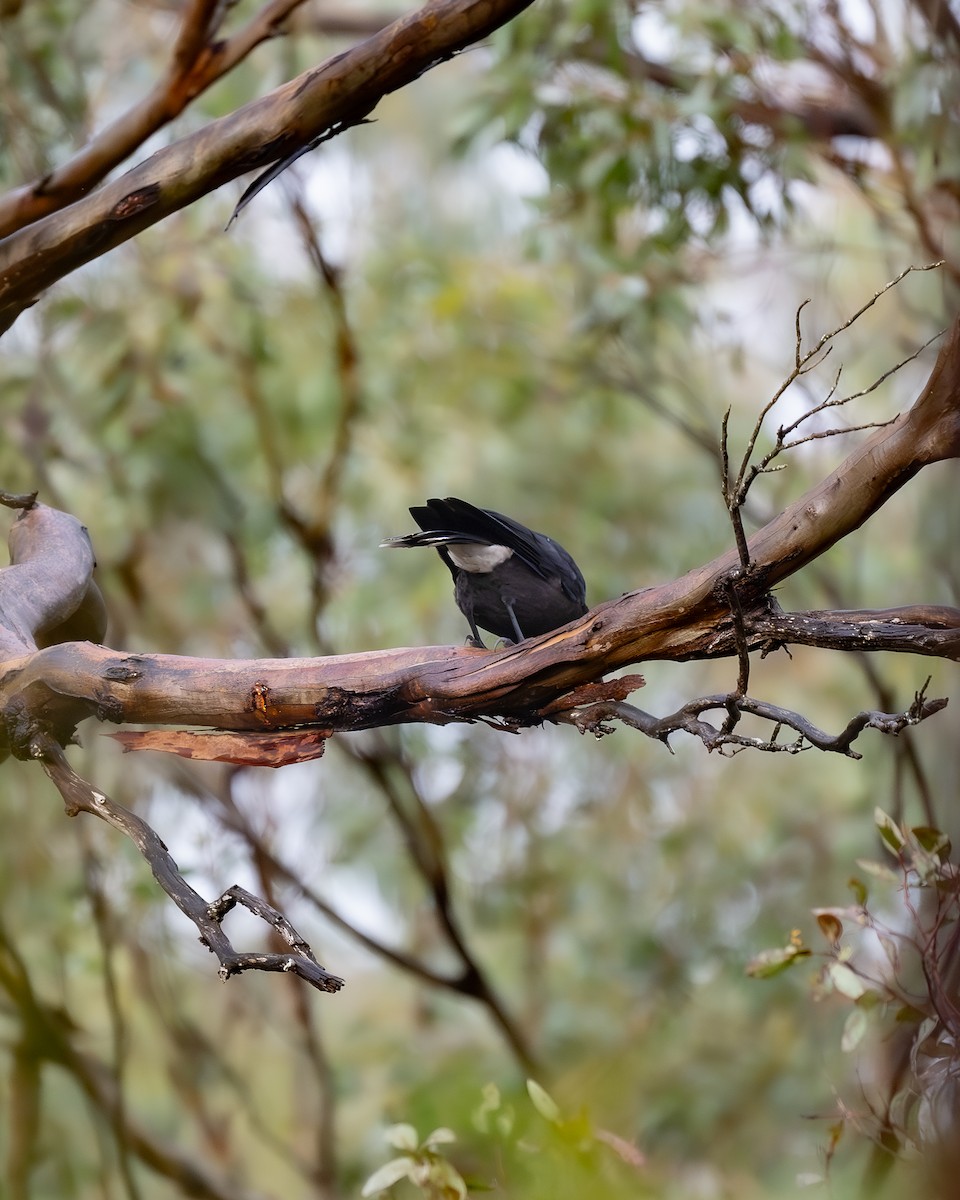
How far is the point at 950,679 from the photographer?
5.82 meters

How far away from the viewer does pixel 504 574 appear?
11.2ft

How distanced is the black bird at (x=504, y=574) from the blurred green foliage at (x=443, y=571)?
1.46m

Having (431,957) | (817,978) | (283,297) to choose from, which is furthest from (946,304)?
(431,957)

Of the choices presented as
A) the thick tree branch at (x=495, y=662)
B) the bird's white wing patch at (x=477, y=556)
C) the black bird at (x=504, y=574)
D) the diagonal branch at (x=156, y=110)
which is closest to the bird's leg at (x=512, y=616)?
the black bird at (x=504, y=574)

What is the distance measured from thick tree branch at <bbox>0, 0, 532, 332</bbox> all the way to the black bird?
0.93 metres

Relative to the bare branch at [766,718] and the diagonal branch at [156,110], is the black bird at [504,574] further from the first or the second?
the diagonal branch at [156,110]

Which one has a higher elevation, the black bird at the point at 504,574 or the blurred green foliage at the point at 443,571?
the blurred green foliage at the point at 443,571

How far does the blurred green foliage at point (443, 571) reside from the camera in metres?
5.72

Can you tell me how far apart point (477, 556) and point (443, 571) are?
456cm

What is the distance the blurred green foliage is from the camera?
5723 mm

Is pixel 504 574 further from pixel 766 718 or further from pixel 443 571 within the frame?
pixel 443 571

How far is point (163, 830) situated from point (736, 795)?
4500 millimetres

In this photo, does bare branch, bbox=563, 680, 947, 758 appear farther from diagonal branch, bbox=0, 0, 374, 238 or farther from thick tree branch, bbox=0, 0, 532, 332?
diagonal branch, bbox=0, 0, 374, 238

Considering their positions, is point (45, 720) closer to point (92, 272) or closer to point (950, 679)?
point (950, 679)
